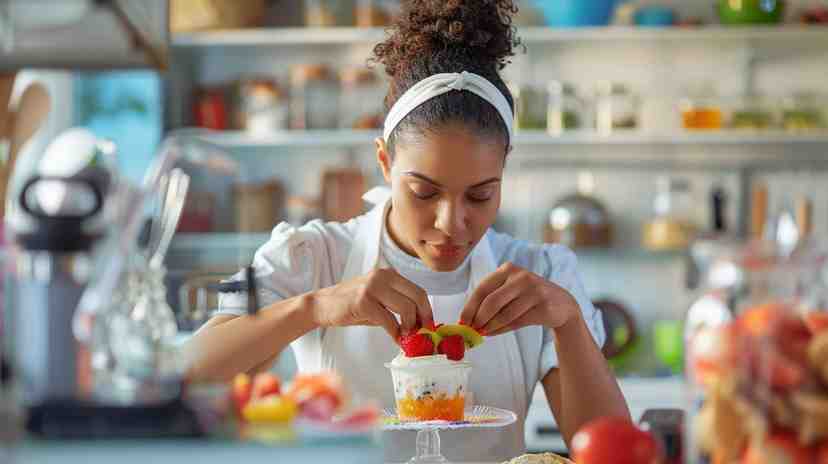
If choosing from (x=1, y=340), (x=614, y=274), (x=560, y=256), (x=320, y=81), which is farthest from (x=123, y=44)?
(x=614, y=274)

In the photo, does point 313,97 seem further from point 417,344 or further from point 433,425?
point 433,425

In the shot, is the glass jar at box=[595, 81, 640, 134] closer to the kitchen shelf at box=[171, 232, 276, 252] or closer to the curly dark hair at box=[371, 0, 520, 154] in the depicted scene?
the kitchen shelf at box=[171, 232, 276, 252]

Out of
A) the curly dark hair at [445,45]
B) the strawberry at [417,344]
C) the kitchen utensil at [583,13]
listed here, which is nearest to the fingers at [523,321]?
the strawberry at [417,344]

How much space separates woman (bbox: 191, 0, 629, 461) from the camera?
1787 mm

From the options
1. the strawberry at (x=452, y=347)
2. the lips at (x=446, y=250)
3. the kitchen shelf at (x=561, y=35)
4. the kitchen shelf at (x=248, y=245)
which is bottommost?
the kitchen shelf at (x=248, y=245)

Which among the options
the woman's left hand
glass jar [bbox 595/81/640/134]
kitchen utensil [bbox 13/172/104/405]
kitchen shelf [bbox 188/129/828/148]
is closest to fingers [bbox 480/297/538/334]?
the woman's left hand

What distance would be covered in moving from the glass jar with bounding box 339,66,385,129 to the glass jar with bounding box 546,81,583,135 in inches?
27.1

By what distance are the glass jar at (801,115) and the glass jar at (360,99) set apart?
161 cm

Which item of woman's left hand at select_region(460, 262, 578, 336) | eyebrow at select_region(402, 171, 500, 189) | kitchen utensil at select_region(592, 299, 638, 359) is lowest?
kitchen utensil at select_region(592, 299, 638, 359)

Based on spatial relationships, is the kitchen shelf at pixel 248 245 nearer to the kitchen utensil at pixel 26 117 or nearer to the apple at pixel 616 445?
the kitchen utensil at pixel 26 117

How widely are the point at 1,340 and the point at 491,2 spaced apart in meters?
1.21

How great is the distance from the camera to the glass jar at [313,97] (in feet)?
15.9

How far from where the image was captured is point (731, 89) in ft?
16.1

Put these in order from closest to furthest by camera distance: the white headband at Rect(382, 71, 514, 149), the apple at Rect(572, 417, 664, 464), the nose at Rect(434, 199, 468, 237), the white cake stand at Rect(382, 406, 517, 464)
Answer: the apple at Rect(572, 417, 664, 464)
the white cake stand at Rect(382, 406, 517, 464)
the nose at Rect(434, 199, 468, 237)
the white headband at Rect(382, 71, 514, 149)
